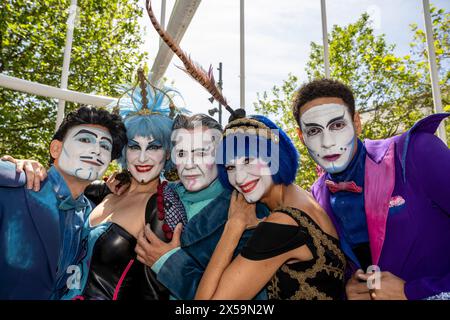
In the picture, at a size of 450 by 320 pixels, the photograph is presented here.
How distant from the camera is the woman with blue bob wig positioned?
1585mm

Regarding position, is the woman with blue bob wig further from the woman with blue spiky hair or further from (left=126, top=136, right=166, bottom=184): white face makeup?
(left=126, top=136, right=166, bottom=184): white face makeup

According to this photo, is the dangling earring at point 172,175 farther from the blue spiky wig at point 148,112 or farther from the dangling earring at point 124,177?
the dangling earring at point 124,177

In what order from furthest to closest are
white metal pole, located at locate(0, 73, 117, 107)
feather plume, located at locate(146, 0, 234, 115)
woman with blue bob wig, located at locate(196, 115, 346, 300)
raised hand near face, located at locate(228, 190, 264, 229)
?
white metal pole, located at locate(0, 73, 117, 107) < feather plume, located at locate(146, 0, 234, 115) < raised hand near face, located at locate(228, 190, 264, 229) < woman with blue bob wig, located at locate(196, 115, 346, 300)

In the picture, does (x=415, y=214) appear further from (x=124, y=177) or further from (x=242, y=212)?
(x=124, y=177)

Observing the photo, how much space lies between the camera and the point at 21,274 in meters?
1.74

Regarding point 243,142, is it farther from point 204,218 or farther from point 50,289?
point 50,289

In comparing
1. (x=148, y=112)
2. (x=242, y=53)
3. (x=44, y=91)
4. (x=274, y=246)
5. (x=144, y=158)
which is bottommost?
(x=274, y=246)

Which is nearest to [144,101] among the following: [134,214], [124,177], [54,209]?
[124,177]

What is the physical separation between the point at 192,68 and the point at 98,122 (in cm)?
74

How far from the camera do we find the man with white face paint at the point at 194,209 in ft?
6.15

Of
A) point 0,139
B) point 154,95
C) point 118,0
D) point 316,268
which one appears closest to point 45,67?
point 0,139

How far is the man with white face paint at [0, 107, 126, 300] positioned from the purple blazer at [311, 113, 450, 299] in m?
1.57

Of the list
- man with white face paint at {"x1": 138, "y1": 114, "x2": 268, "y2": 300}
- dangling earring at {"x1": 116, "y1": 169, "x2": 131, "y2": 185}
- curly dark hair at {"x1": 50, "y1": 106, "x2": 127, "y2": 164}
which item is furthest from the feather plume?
dangling earring at {"x1": 116, "y1": 169, "x2": 131, "y2": 185}

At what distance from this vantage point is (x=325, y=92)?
6.88ft
